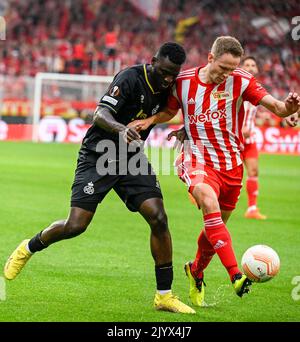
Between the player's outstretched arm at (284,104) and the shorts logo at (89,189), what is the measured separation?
168 centimetres

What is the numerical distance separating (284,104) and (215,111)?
2.31 feet

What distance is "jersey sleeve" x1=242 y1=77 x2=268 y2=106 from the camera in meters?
7.44

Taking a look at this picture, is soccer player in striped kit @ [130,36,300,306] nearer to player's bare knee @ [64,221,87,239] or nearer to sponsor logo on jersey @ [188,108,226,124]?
sponsor logo on jersey @ [188,108,226,124]

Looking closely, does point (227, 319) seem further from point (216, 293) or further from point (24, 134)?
point (24, 134)

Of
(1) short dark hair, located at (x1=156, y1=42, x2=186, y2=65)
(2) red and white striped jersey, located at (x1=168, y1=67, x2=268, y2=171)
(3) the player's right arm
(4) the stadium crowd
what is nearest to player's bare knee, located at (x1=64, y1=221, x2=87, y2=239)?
(3) the player's right arm

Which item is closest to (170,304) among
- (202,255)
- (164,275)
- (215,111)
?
(164,275)

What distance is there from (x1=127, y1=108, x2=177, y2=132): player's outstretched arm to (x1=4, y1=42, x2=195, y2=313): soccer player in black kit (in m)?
0.05

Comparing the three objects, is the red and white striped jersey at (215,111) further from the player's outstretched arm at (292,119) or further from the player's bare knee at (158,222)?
the player's bare knee at (158,222)

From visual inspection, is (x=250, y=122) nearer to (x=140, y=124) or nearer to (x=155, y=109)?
(x=155, y=109)

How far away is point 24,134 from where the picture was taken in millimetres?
29906

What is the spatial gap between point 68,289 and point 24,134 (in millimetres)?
22515

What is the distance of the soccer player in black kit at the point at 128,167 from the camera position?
7160 mm

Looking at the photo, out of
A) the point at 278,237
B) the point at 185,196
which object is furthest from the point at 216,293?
the point at 185,196
